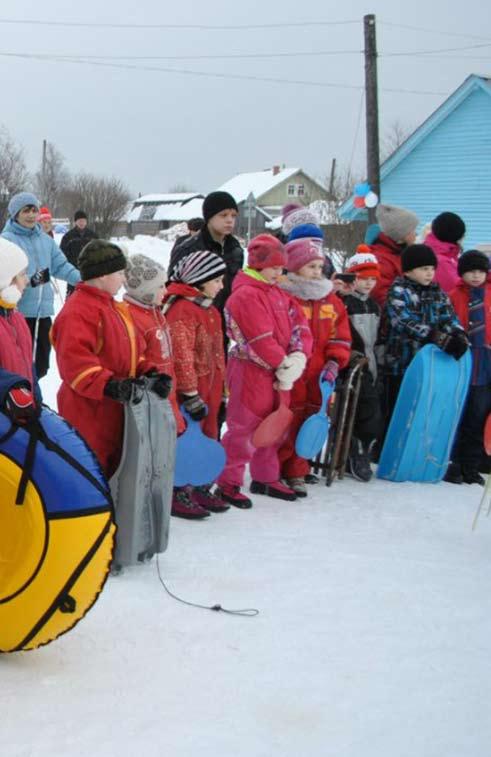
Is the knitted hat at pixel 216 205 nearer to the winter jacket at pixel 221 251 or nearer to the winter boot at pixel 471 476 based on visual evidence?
the winter jacket at pixel 221 251

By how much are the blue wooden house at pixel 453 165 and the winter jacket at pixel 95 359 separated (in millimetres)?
15675

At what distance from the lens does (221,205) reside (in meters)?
5.64

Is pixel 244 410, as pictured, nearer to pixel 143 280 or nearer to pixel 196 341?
pixel 196 341

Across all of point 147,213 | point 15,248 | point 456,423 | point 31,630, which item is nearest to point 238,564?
point 31,630

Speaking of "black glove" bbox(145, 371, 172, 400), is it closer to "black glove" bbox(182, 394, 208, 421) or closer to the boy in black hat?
"black glove" bbox(182, 394, 208, 421)

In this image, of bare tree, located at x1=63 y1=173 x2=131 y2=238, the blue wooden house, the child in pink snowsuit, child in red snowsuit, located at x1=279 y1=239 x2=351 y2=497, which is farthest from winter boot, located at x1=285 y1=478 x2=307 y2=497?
bare tree, located at x1=63 y1=173 x2=131 y2=238

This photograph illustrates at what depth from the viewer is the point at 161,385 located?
3.88m

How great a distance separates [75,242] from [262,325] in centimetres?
863

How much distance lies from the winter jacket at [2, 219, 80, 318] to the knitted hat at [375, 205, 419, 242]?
2.55 metres

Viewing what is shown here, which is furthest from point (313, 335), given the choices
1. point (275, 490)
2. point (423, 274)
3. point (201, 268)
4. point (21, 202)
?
point (21, 202)

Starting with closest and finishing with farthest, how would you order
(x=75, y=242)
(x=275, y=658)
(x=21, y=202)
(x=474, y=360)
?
(x=275, y=658), (x=474, y=360), (x=21, y=202), (x=75, y=242)

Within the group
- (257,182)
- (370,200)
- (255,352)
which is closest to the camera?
(255,352)

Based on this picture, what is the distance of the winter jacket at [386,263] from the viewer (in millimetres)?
6350

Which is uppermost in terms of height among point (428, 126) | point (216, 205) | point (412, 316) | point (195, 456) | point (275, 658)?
point (428, 126)
